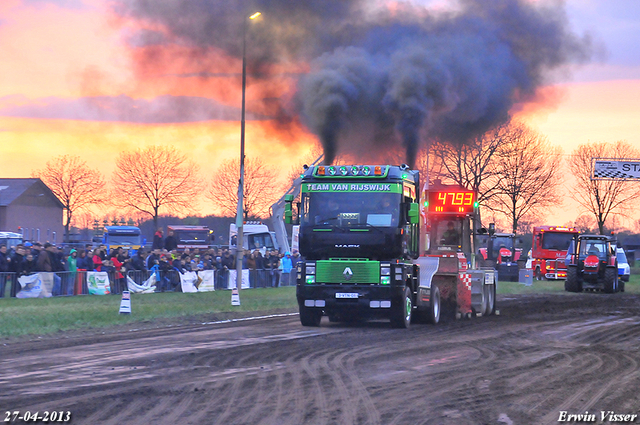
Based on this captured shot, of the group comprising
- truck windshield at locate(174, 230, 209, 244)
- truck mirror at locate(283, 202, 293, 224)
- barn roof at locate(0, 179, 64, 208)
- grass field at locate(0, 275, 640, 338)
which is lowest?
grass field at locate(0, 275, 640, 338)

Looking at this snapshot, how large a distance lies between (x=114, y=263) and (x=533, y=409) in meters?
21.3

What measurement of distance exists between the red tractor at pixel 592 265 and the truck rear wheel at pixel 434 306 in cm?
1994

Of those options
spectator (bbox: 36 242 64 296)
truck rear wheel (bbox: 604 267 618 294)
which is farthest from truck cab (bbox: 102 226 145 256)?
truck rear wheel (bbox: 604 267 618 294)

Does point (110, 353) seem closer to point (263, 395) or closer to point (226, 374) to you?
point (226, 374)

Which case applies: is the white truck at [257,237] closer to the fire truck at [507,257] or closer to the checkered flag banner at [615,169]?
the fire truck at [507,257]

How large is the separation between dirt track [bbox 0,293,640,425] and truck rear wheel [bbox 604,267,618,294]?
20.2 meters

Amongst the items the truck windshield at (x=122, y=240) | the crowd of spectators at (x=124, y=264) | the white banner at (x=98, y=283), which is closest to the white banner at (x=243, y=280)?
the crowd of spectators at (x=124, y=264)

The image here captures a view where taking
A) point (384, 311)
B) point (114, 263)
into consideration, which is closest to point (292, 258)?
point (114, 263)

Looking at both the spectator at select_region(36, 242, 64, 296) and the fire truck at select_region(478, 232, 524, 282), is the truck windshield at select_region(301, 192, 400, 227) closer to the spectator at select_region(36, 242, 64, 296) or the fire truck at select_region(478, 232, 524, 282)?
the spectator at select_region(36, 242, 64, 296)

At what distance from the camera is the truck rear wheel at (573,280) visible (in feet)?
121

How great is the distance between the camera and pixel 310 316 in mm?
17422

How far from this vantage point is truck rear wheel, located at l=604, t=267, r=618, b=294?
36.1 meters

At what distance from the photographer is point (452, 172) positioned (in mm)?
52062

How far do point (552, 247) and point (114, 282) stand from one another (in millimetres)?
31742
